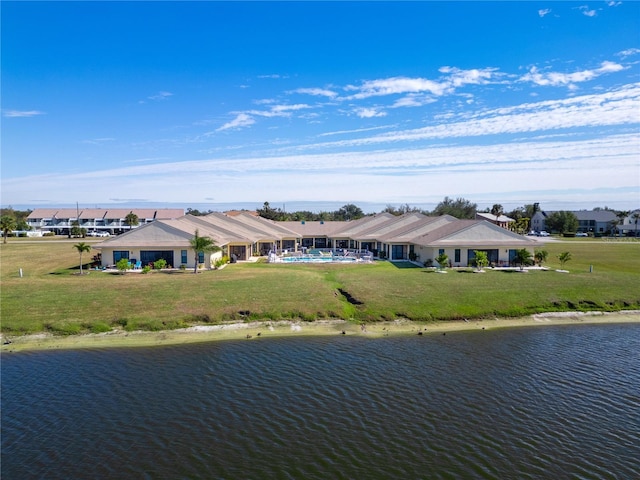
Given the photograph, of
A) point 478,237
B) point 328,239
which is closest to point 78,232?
point 328,239

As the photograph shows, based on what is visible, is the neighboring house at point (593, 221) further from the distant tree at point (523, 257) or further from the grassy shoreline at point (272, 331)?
the grassy shoreline at point (272, 331)

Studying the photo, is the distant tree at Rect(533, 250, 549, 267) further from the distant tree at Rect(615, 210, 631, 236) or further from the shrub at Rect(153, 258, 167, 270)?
the distant tree at Rect(615, 210, 631, 236)

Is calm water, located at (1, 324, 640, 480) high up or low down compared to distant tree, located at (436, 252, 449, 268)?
down

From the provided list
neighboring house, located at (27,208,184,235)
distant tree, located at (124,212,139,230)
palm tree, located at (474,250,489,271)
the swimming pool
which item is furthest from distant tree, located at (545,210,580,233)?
distant tree, located at (124,212,139,230)

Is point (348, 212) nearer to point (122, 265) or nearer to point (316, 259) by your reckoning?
point (316, 259)

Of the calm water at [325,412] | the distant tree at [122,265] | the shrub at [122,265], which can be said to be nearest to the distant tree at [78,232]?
the distant tree at [122,265]
